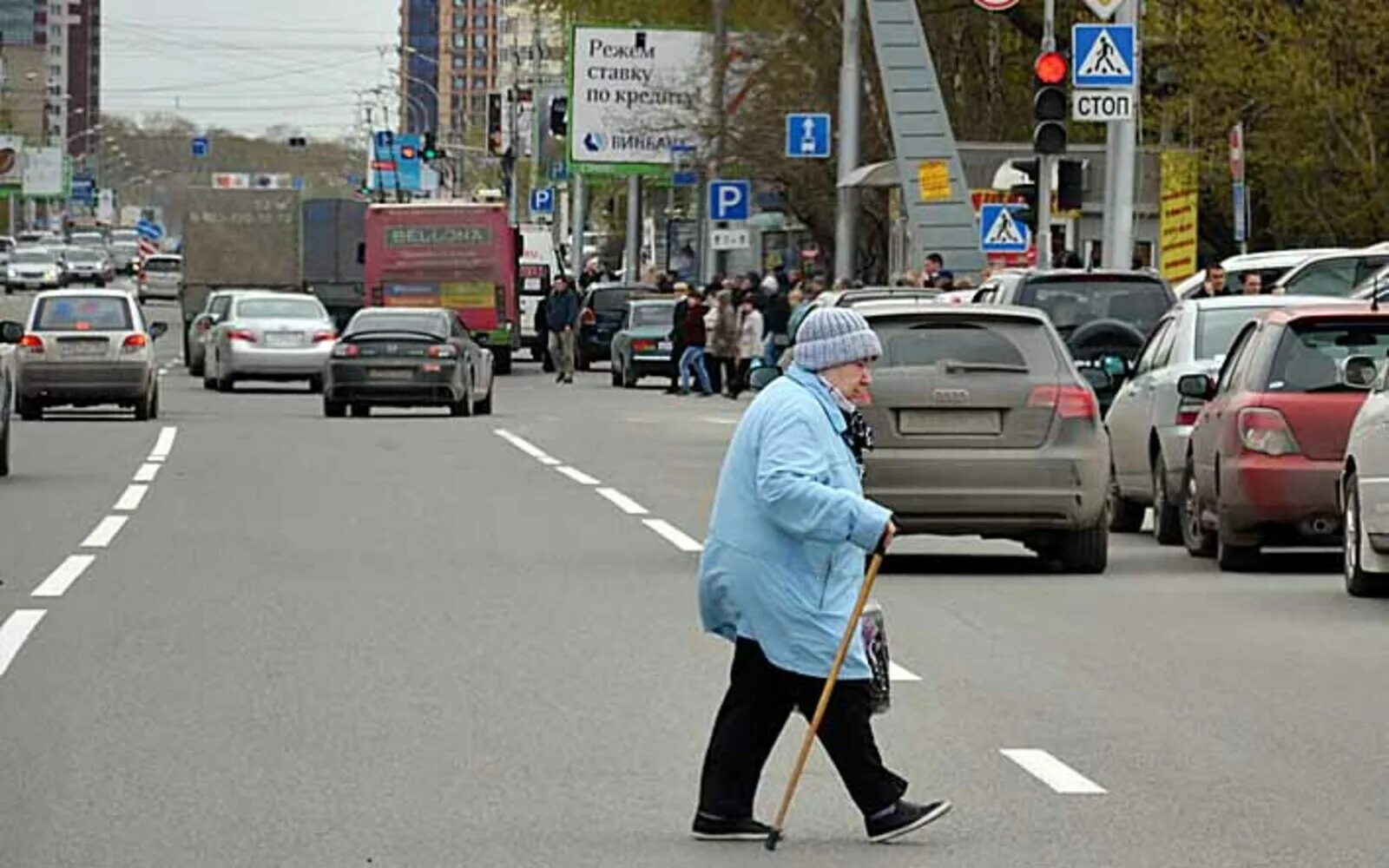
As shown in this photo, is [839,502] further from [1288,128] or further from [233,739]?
[1288,128]

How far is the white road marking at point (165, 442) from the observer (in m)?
32.6

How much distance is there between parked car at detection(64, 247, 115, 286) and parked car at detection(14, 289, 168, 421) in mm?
88864

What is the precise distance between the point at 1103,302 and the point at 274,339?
75.4 ft

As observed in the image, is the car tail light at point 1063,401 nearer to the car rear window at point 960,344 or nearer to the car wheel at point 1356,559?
the car rear window at point 960,344

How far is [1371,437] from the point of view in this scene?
1733 centimetres

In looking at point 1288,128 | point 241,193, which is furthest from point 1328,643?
point 241,193

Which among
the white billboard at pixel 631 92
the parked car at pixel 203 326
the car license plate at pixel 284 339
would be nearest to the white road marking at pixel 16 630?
the car license plate at pixel 284 339

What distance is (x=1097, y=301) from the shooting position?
2848cm

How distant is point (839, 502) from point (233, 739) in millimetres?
3307

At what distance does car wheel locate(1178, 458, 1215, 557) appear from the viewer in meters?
20.7

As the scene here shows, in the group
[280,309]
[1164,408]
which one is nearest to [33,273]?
[280,309]

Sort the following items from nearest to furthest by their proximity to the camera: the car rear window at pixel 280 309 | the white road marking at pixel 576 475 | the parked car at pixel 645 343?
1. the white road marking at pixel 576 475
2. the car rear window at pixel 280 309
3. the parked car at pixel 645 343

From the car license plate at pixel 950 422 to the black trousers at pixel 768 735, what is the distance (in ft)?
30.5

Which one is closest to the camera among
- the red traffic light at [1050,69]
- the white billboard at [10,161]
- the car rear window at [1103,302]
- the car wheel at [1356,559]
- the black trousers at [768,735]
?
the black trousers at [768,735]
